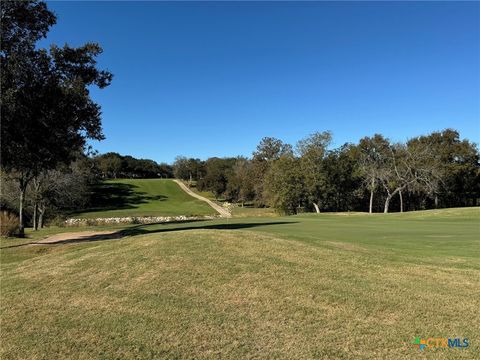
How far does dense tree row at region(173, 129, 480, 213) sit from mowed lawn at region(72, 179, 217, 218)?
16.1 meters

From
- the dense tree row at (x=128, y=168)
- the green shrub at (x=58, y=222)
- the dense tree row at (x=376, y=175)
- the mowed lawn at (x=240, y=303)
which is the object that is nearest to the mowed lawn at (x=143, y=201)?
the green shrub at (x=58, y=222)

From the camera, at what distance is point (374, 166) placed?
5109 cm

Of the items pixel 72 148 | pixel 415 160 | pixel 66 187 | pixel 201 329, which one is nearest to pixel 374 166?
pixel 415 160

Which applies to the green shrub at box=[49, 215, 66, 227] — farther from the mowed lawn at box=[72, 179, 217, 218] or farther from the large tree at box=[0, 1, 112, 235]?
the large tree at box=[0, 1, 112, 235]

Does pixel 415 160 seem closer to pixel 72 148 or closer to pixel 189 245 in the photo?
pixel 72 148

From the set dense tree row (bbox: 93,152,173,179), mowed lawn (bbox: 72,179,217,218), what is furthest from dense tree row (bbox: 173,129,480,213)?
dense tree row (bbox: 93,152,173,179)

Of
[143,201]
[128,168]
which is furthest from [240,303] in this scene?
[128,168]

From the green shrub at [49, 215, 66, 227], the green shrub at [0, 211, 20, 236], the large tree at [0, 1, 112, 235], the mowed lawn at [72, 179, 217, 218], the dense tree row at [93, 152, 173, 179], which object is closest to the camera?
the large tree at [0, 1, 112, 235]

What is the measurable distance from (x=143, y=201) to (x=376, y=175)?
143 feet

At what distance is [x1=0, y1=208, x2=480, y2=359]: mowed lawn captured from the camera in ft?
16.6

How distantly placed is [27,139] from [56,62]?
11.7ft

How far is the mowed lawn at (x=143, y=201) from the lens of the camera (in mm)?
59688

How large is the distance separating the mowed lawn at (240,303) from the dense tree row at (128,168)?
4442 inches

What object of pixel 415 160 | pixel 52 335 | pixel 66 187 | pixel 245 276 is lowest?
pixel 52 335
